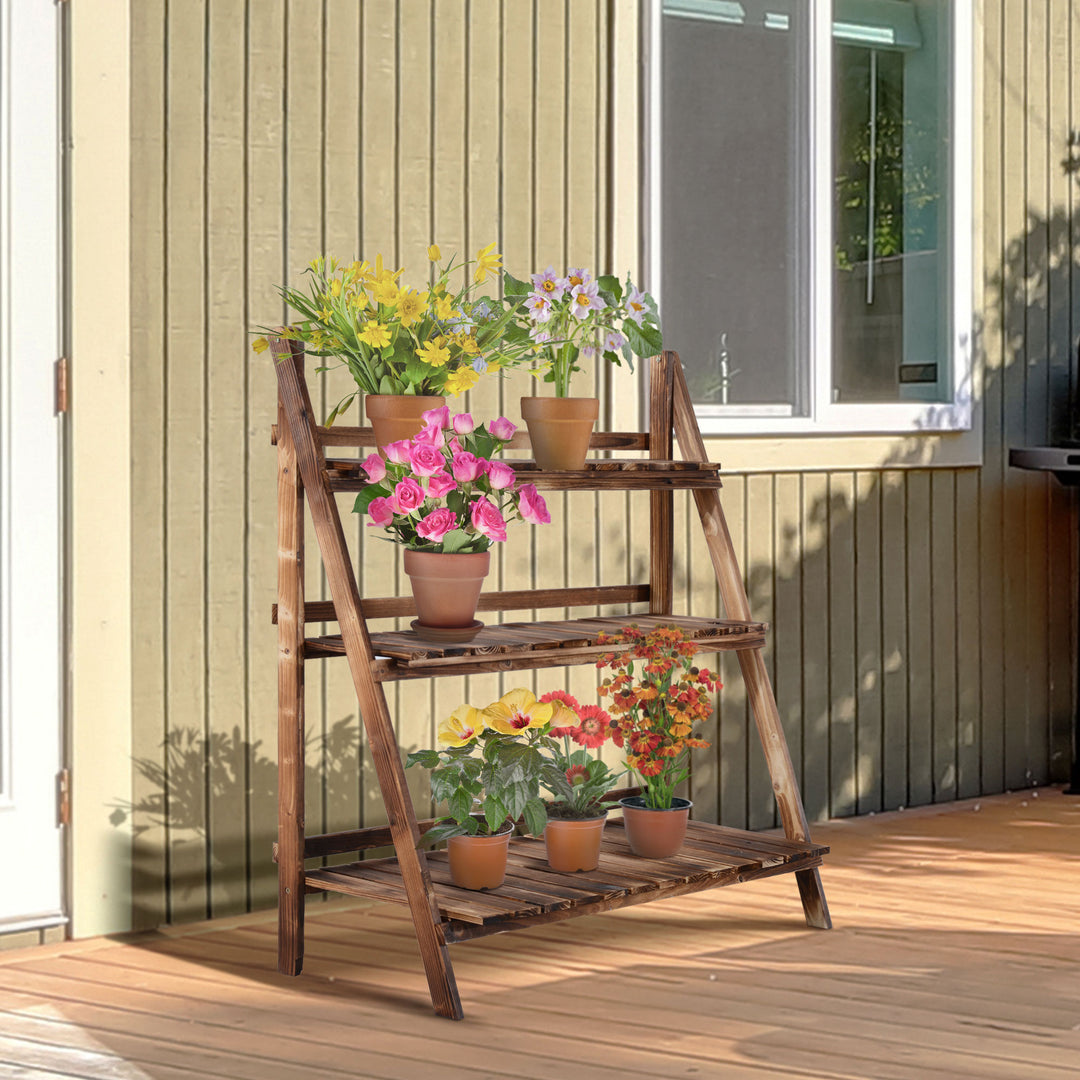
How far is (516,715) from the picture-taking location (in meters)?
3.27

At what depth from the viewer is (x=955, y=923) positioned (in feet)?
12.0

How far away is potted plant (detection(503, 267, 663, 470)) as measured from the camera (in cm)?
339

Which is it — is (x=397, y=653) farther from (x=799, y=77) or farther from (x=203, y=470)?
(x=799, y=77)

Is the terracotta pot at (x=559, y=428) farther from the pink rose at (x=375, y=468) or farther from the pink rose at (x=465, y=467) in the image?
the pink rose at (x=375, y=468)

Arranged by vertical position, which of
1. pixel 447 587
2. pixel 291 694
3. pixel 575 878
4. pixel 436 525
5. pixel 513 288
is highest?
pixel 513 288

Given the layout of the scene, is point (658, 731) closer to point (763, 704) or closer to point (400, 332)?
point (763, 704)

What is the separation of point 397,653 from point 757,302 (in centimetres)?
197

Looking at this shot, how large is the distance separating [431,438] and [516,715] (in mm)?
594

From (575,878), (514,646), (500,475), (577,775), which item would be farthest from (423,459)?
(575,878)

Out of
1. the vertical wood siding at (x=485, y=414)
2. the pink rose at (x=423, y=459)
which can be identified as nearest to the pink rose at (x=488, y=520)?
the pink rose at (x=423, y=459)

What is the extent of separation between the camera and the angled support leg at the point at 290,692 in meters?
3.25

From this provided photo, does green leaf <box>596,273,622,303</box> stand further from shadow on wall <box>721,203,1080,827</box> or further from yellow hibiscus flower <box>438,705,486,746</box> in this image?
shadow on wall <box>721,203,1080,827</box>

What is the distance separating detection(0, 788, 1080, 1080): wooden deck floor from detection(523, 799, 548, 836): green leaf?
307 millimetres

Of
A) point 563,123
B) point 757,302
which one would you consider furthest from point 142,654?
point 757,302
